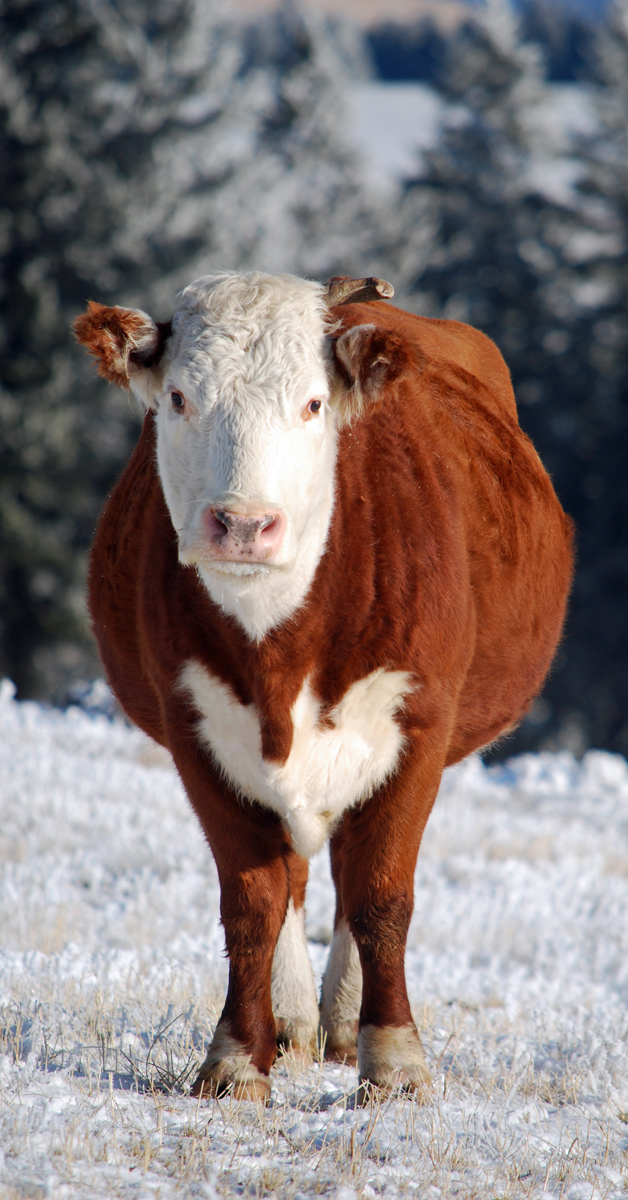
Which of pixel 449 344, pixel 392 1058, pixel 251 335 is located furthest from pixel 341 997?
pixel 449 344

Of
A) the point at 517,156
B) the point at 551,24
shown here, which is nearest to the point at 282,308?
the point at 517,156

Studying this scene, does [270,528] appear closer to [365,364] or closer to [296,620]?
[296,620]

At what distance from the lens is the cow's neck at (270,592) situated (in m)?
3.39

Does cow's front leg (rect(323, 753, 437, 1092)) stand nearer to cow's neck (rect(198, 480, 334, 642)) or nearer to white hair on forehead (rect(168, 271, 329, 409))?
cow's neck (rect(198, 480, 334, 642))

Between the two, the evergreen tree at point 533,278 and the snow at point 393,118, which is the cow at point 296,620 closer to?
the evergreen tree at point 533,278

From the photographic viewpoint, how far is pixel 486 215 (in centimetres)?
2684

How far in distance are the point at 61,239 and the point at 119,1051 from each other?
19350 millimetres

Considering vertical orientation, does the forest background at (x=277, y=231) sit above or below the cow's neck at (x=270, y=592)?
above

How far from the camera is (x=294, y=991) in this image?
4234 millimetres

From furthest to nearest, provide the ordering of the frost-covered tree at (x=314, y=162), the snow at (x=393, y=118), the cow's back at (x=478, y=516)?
1. the snow at (x=393, y=118)
2. the frost-covered tree at (x=314, y=162)
3. the cow's back at (x=478, y=516)

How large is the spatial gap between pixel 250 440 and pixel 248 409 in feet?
0.35

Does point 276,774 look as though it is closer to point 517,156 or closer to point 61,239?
point 61,239

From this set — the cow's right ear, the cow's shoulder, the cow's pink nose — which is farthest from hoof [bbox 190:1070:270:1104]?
the cow's shoulder

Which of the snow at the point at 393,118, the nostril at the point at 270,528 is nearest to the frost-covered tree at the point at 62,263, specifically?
the nostril at the point at 270,528
